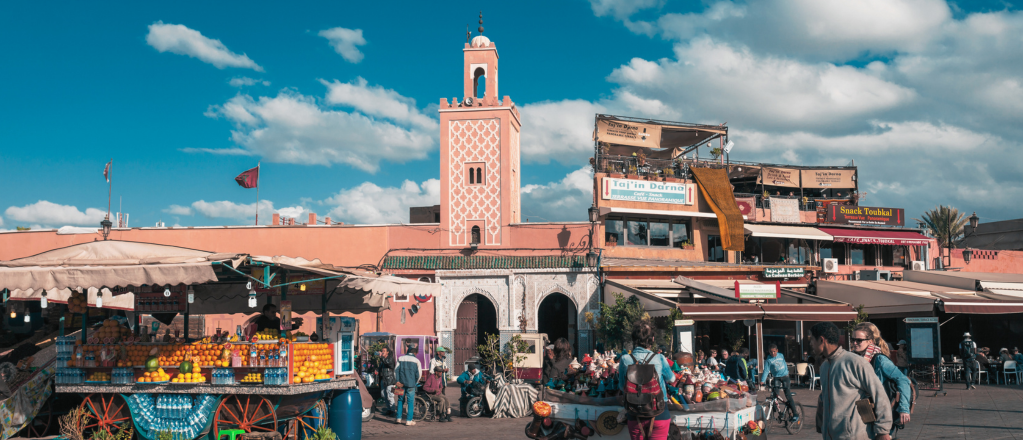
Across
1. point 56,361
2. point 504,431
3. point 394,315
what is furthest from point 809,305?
point 56,361

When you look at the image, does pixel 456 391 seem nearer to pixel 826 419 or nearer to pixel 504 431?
pixel 504 431

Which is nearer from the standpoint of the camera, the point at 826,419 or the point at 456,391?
the point at 826,419

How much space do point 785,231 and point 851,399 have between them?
24021mm

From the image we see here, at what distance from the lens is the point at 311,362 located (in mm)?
10094

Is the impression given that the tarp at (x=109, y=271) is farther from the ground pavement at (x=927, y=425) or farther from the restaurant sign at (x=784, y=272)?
the restaurant sign at (x=784, y=272)

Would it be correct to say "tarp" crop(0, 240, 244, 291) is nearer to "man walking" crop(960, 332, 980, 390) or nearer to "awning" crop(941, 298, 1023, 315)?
"awning" crop(941, 298, 1023, 315)

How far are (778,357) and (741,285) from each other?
319 inches

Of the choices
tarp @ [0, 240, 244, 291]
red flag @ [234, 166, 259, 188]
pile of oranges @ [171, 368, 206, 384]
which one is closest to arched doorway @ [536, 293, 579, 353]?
red flag @ [234, 166, 259, 188]

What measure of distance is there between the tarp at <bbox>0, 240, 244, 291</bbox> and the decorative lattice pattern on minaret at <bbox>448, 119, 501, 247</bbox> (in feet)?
56.4

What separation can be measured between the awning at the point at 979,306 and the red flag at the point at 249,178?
24263 millimetres

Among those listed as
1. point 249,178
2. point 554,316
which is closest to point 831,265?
point 554,316

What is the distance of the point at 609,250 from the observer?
2662 cm

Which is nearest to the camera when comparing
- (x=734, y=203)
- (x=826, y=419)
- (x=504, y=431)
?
(x=826, y=419)

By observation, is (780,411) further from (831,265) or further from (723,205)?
(831,265)
